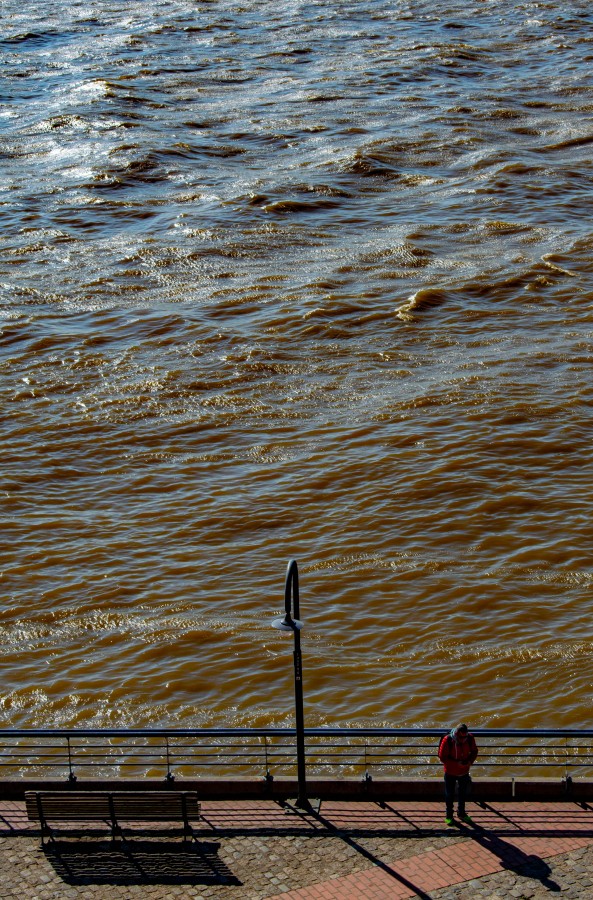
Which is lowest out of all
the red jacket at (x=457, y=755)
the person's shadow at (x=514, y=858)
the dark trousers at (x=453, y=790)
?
the person's shadow at (x=514, y=858)

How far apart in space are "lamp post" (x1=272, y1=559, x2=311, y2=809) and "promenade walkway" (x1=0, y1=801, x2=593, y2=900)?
36cm

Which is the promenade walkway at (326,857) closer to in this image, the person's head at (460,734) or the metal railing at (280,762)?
the person's head at (460,734)

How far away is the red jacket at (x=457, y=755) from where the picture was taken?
570 inches

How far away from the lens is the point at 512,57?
66.6m

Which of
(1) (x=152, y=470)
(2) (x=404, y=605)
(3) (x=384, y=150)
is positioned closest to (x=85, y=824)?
(2) (x=404, y=605)

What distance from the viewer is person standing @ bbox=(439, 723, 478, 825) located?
14477 mm

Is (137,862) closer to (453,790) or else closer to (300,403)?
(453,790)

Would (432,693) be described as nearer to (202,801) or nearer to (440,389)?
(202,801)

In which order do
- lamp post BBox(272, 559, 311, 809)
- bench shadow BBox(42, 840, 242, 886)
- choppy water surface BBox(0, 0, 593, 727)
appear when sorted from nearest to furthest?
bench shadow BBox(42, 840, 242, 886)
lamp post BBox(272, 559, 311, 809)
choppy water surface BBox(0, 0, 593, 727)

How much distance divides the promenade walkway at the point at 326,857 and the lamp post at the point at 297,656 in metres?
0.36

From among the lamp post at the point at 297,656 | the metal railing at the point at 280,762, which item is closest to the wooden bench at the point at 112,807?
the lamp post at the point at 297,656

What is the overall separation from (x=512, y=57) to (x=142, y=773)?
57.4 meters

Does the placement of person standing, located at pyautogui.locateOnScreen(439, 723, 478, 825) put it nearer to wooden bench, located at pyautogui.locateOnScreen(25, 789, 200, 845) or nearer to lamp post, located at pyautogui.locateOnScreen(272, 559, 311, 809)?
lamp post, located at pyautogui.locateOnScreen(272, 559, 311, 809)

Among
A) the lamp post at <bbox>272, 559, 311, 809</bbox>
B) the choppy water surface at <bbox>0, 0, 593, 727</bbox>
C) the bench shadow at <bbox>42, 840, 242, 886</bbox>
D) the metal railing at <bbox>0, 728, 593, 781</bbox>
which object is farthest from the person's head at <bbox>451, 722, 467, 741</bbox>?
the choppy water surface at <bbox>0, 0, 593, 727</bbox>
